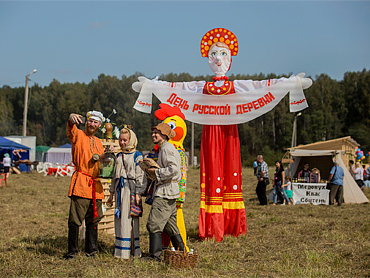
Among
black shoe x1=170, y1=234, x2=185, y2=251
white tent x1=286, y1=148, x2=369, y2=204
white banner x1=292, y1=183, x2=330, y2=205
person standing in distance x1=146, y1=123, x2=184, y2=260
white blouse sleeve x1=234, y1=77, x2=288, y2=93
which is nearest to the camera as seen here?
person standing in distance x1=146, y1=123, x2=184, y2=260

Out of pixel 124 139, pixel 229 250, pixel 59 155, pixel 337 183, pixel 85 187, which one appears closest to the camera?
pixel 85 187

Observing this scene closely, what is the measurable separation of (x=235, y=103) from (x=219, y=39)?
3.90 feet

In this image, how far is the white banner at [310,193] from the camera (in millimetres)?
13930

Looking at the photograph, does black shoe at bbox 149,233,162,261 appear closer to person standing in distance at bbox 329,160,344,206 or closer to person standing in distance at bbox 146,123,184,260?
person standing in distance at bbox 146,123,184,260

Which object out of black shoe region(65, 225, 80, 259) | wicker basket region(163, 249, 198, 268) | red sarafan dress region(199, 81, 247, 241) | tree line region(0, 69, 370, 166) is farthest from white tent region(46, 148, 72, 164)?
wicker basket region(163, 249, 198, 268)

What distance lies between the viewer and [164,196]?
5273mm

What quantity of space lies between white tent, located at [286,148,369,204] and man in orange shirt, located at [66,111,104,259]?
34.9 feet

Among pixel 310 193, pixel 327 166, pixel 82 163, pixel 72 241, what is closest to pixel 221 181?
pixel 82 163

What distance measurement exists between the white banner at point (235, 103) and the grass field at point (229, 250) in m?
2.08

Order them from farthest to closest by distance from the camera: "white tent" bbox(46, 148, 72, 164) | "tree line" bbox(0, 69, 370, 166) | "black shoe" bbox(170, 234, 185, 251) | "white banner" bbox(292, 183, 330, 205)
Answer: "tree line" bbox(0, 69, 370, 166) < "white tent" bbox(46, 148, 72, 164) < "white banner" bbox(292, 183, 330, 205) < "black shoe" bbox(170, 234, 185, 251)

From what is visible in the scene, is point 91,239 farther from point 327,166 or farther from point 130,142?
point 327,166

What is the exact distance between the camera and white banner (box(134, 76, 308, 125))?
23.5 ft

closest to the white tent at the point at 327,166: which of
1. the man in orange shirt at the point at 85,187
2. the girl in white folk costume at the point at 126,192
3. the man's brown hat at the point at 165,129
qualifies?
the man's brown hat at the point at 165,129

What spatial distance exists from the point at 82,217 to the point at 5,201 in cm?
775
